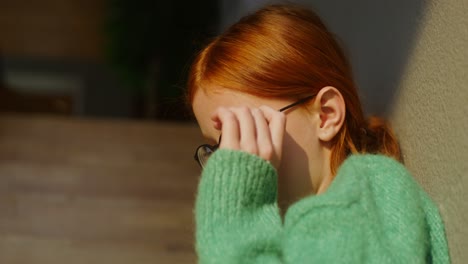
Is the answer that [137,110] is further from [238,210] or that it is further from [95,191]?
[238,210]

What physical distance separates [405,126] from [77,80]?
4.73 m

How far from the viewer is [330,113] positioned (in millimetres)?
919

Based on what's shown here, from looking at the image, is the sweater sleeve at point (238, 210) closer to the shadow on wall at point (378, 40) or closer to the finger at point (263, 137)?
the finger at point (263, 137)

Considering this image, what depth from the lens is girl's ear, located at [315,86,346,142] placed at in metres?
0.91

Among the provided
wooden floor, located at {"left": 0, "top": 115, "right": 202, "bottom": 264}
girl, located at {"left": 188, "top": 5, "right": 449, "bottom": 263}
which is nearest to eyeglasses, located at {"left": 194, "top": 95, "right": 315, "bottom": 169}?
girl, located at {"left": 188, "top": 5, "right": 449, "bottom": 263}

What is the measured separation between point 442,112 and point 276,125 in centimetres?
19

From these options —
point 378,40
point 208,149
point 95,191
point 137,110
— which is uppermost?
point 378,40

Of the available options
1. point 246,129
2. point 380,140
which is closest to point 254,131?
point 246,129

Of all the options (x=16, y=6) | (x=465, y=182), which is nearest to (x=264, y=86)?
(x=465, y=182)

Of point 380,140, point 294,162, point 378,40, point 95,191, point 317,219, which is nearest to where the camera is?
point 317,219

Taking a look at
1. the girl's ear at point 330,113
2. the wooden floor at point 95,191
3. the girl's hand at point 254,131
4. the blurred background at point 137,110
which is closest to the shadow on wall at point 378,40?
the blurred background at point 137,110

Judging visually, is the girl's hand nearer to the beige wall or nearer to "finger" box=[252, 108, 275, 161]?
"finger" box=[252, 108, 275, 161]

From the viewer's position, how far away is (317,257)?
0.72 meters

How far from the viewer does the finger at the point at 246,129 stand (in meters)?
0.81
